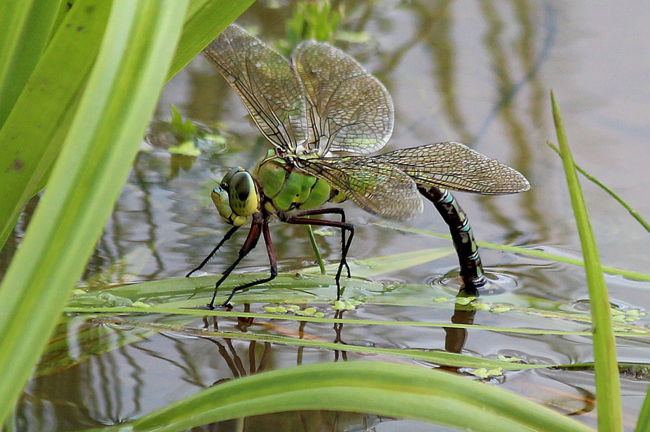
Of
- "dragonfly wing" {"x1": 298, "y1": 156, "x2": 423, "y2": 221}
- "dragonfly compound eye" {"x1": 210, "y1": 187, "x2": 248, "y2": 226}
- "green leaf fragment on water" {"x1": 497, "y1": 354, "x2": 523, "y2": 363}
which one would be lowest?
"green leaf fragment on water" {"x1": 497, "y1": 354, "x2": 523, "y2": 363}

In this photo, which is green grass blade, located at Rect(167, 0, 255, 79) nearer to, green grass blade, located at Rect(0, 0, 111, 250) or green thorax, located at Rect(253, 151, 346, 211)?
green grass blade, located at Rect(0, 0, 111, 250)

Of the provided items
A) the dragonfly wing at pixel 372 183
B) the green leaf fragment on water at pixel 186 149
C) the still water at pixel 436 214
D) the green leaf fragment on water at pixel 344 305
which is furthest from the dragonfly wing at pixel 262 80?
the green leaf fragment on water at pixel 186 149

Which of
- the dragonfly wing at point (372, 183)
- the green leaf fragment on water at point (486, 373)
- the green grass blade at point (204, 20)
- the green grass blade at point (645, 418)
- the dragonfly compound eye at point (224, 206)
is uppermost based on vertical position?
the green grass blade at point (204, 20)

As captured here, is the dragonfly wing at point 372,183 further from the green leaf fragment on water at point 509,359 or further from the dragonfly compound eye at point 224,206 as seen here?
the green leaf fragment on water at point 509,359

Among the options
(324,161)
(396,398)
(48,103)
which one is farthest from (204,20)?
(324,161)

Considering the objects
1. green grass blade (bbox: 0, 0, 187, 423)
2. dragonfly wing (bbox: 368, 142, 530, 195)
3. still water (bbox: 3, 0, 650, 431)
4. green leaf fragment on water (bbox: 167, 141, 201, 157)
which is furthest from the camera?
green leaf fragment on water (bbox: 167, 141, 201, 157)

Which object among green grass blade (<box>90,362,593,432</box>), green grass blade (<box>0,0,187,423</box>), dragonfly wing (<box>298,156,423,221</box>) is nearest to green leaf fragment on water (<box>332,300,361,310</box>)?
dragonfly wing (<box>298,156,423,221</box>)
